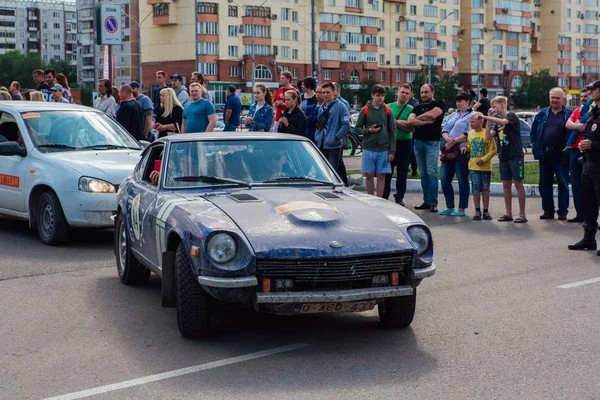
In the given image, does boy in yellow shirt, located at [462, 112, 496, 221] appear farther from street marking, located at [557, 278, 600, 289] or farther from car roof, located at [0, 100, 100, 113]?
car roof, located at [0, 100, 100, 113]

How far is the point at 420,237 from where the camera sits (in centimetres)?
670

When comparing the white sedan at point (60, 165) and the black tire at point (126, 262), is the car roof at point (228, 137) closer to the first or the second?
the black tire at point (126, 262)

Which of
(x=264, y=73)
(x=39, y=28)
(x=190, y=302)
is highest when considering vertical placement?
(x=39, y=28)

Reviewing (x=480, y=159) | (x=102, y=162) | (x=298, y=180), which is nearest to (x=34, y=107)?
(x=102, y=162)

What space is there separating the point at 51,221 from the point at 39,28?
184m

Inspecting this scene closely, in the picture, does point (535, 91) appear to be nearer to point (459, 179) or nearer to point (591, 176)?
point (459, 179)

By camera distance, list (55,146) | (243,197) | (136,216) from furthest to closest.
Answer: (55,146) < (136,216) < (243,197)

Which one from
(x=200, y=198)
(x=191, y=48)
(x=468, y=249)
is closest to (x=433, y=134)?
(x=468, y=249)

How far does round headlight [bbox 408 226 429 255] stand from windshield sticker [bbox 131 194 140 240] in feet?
8.39

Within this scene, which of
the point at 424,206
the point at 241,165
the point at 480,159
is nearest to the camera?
the point at 241,165

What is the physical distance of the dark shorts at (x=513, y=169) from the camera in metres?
13.5

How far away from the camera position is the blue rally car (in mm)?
6125

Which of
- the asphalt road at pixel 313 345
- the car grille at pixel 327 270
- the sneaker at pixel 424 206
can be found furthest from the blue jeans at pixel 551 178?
the car grille at pixel 327 270

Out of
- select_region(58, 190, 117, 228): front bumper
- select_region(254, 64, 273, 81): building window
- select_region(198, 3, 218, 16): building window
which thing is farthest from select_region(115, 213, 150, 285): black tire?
select_region(254, 64, 273, 81): building window
